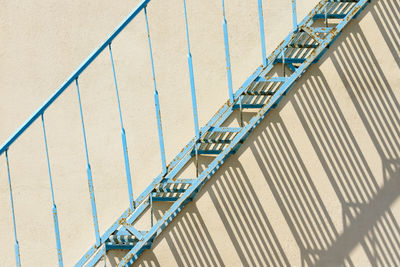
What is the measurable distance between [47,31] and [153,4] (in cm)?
81

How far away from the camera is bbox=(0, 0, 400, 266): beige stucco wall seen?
588cm

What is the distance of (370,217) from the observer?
5922mm

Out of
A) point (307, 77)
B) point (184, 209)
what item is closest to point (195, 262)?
point (184, 209)

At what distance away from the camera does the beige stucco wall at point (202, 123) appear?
5.88 meters

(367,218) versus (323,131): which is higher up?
(323,131)

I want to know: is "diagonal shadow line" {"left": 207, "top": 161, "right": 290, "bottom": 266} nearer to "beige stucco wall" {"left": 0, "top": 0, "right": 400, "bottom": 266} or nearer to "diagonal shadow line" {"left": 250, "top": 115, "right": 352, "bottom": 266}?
"beige stucco wall" {"left": 0, "top": 0, "right": 400, "bottom": 266}

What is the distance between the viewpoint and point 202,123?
626 cm

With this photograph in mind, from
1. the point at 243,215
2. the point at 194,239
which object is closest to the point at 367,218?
the point at 243,215

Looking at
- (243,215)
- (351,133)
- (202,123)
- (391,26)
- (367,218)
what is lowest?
(367,218)

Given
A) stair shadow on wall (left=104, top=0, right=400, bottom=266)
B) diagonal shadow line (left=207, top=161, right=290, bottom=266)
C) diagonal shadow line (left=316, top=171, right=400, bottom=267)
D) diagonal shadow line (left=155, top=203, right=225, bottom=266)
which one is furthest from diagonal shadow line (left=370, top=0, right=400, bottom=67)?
diagonal shadow line (left=155, top=203, right=225, bottom=266)

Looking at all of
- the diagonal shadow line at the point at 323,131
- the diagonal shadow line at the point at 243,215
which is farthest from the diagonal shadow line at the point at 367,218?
the diagonal shadow line at the point at 243,215

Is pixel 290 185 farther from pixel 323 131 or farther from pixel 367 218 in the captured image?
pixel 367 218

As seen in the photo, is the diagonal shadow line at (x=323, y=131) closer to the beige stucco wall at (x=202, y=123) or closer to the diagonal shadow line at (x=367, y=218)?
the beige stucco wall at (x=202, y=123)

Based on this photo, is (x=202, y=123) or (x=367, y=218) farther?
(x=202, y=123)
